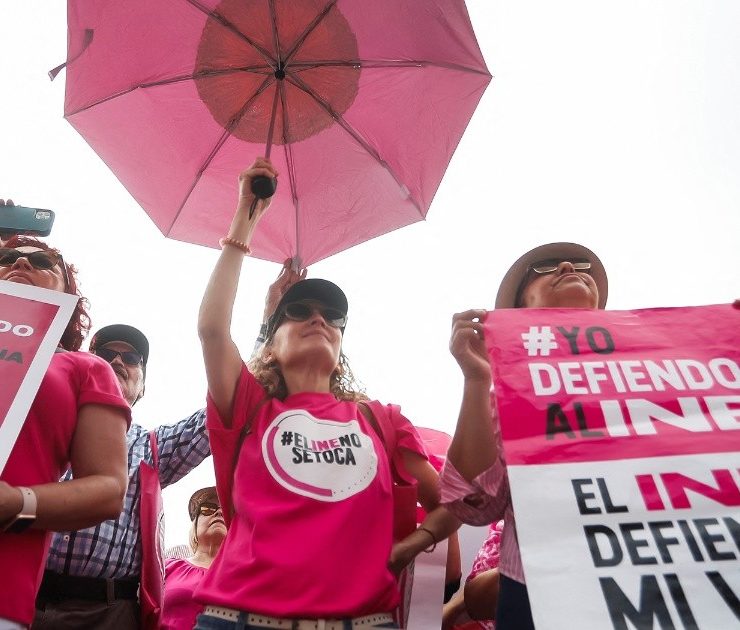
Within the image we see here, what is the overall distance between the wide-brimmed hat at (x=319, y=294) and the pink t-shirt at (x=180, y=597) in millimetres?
1923

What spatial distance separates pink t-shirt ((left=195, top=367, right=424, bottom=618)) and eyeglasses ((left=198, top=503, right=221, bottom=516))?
9.67ft

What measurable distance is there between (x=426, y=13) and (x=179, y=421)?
2.40m

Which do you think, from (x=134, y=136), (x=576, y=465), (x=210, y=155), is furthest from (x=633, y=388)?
(x=134, y=136)

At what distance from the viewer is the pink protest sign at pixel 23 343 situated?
4.89ft

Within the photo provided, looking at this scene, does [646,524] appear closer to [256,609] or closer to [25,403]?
[256,609]

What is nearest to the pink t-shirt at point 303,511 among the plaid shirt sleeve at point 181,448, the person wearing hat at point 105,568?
the person wearing hat at point 105,568

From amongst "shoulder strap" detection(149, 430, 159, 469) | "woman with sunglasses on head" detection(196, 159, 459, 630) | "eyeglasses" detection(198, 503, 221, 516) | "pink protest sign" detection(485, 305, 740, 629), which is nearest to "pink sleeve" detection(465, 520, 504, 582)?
"woman with sunglasses on head" detection(196, 159, 459, 630)

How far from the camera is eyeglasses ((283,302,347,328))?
2576mm

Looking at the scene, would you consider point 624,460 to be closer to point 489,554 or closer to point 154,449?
point 489,554

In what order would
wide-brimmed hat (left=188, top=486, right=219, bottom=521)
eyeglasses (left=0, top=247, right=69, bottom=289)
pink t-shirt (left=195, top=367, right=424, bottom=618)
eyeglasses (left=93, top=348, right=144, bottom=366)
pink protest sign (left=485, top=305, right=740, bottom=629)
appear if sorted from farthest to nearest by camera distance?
wide-brimmed hat (left=188, top=486, right=219, bottom=521)
eyeglasses (left=93, top=348, right=144, bottom=366)
eyeglasses (left=0, top=247, right=69, bottom=289)
pink t-shirt (left=195, top=367, right=424, bottom=618)
pink protest sign (left=485, top=305, right=740, bottom=629)

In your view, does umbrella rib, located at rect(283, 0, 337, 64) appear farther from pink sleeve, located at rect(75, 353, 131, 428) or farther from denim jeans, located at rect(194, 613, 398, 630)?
denim jeans, located at rect(194, 613, 398, 630)

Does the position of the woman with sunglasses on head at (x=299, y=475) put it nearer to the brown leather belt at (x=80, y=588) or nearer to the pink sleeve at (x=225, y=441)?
the pink sleeve at (x=225, y=441)

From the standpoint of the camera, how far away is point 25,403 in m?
1.52

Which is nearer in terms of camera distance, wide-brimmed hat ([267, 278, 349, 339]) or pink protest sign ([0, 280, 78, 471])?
pink protest sign ([0, 280, 78, 471])
